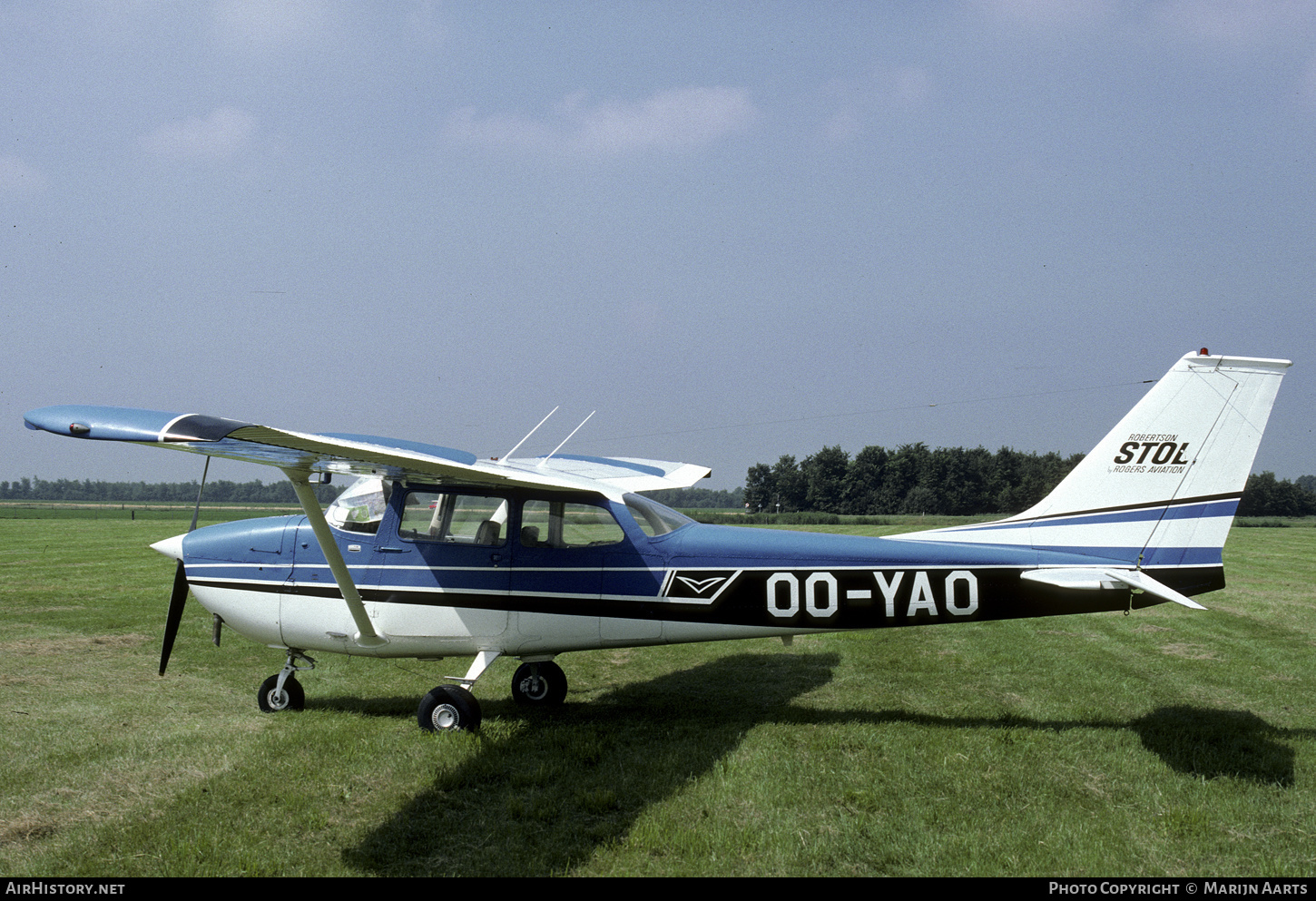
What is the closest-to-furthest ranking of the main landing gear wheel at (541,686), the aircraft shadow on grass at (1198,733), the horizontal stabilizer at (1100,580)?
the aircraft shadow on grass at (1198,733)
the horizontal stabilizer at (1100,580)
the main landing gear wheel at (541,686)

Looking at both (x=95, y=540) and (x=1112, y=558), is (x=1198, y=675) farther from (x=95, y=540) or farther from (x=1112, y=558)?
(x=95, y=540)

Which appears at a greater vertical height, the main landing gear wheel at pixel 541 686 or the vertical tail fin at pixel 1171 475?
the vertical tail fin at pixel 1171 475

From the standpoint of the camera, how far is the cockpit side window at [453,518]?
682cm

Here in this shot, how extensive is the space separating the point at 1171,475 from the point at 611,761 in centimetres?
487

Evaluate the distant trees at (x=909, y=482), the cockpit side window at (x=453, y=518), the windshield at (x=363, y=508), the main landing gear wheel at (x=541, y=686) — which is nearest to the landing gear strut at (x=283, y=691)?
the windshield at (x=363, y=508)

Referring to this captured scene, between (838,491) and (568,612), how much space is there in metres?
60.1

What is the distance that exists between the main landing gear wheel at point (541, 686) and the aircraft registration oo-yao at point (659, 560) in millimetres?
547

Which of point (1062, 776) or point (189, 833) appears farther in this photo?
point (1062, 776)

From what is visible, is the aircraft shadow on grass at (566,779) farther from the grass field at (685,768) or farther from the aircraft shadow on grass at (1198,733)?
the aircraft shadow on grass at (1198,733)

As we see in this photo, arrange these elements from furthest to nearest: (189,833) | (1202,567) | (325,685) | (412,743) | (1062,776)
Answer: (325,685) < (1202,567) < (412,743) < (1062,776) < (189,833)

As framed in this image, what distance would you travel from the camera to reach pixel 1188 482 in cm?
644

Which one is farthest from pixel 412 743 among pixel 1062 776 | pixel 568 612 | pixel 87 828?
pixel 1062 776

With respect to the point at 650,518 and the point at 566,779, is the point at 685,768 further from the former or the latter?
the point at 650,518

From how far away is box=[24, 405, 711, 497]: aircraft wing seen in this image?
4457 mm
